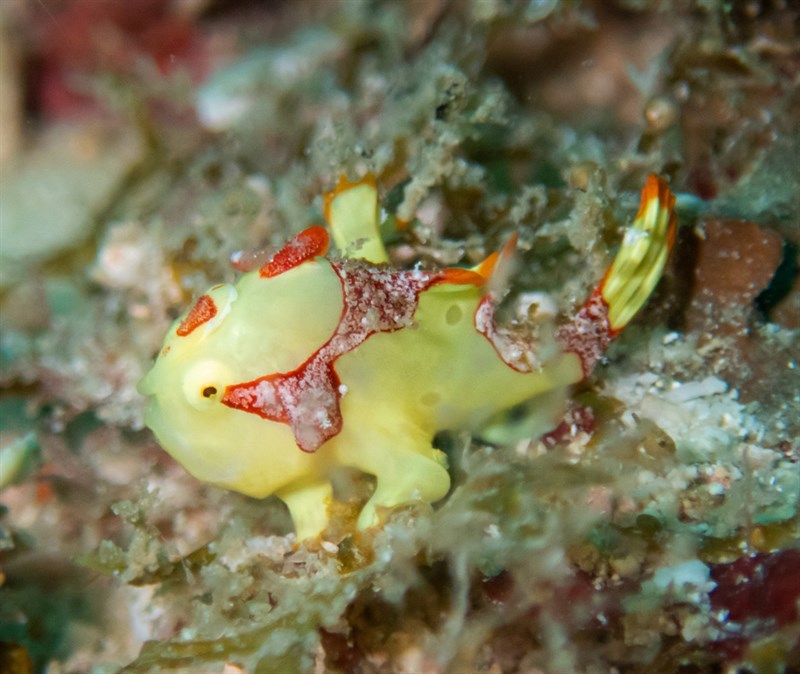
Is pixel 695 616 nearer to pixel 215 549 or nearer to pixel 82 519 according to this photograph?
pixel 215 549

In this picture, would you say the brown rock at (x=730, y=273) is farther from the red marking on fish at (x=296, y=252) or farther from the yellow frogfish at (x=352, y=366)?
the red marking on fish at (x=296, y=252)

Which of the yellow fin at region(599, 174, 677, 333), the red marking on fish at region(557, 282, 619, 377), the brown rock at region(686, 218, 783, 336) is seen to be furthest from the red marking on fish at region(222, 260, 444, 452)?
the brown rock at region(686, 218, 783, 336)

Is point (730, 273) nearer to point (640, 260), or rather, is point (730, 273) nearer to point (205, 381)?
point (640, 260)

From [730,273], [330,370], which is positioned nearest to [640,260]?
[730,273]

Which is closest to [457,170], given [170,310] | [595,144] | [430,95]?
[430,95]

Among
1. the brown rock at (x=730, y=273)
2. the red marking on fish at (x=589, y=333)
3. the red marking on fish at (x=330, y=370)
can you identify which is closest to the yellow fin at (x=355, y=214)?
the red marking on fish at (x=330, y=370)
